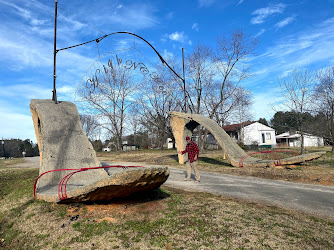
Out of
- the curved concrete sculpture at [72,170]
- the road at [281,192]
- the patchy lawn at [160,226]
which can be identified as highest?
the curved concrete sculpture at [72,170]

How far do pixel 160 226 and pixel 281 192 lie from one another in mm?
4522

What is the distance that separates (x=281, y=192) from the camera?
6.93 metres

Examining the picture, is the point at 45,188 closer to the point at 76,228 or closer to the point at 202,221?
the point at 76,228

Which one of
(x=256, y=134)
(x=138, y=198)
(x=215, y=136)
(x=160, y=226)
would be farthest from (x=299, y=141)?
(x=160, y=226)

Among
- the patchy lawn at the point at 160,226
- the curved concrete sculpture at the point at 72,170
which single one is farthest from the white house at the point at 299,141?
the patchy lawn at the point at 160,226

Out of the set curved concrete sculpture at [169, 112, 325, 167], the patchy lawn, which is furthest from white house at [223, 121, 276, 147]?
the patchy lawn

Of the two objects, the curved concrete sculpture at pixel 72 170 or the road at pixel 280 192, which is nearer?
the curved concrete sculpture at pixel 72 170

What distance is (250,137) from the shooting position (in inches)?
1818

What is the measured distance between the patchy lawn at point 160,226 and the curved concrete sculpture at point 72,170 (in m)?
0.38

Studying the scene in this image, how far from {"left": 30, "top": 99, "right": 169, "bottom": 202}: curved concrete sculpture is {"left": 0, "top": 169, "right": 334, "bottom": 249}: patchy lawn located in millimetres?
381

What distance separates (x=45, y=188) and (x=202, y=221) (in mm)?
4696

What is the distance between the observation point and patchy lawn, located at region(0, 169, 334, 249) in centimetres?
348

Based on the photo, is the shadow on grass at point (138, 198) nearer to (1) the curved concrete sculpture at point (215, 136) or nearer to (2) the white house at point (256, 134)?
(1) the curved concrete sculpture at point (215, 136)

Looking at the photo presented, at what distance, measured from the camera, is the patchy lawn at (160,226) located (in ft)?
11.4
